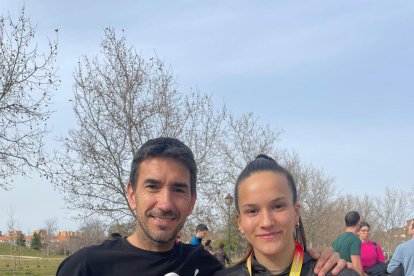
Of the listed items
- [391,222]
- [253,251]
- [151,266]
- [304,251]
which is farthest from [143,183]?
[391,222]

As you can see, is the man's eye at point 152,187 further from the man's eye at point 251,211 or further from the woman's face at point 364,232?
the woman's face at point 364,232

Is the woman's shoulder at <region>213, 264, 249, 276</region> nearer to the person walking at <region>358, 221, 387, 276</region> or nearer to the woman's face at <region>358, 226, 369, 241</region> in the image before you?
the person walking at <region>358, 221, 387, 276</region>

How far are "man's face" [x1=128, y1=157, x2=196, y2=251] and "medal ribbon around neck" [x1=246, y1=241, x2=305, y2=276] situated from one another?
18.7 inches

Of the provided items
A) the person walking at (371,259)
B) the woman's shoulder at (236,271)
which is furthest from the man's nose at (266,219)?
the person walking at (371,259)

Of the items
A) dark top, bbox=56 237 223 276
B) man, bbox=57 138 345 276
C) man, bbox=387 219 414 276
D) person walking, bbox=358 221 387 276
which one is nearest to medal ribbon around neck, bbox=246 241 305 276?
man, bbox=57 138 345 276

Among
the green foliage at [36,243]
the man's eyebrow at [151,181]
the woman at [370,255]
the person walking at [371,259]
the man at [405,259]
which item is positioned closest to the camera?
the man's eyebrow at [151,181]

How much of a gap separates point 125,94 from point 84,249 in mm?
14994

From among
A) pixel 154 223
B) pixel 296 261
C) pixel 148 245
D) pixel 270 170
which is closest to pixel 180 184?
pixel 154 223

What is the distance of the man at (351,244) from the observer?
845 centimetres

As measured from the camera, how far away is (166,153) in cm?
306

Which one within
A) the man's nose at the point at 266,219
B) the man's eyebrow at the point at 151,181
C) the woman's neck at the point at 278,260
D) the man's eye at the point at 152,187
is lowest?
the woman's neck at the point at 278,260

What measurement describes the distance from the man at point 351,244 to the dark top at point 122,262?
233 inches

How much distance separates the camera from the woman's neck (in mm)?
2752

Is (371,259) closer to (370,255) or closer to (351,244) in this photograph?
(370,255)
